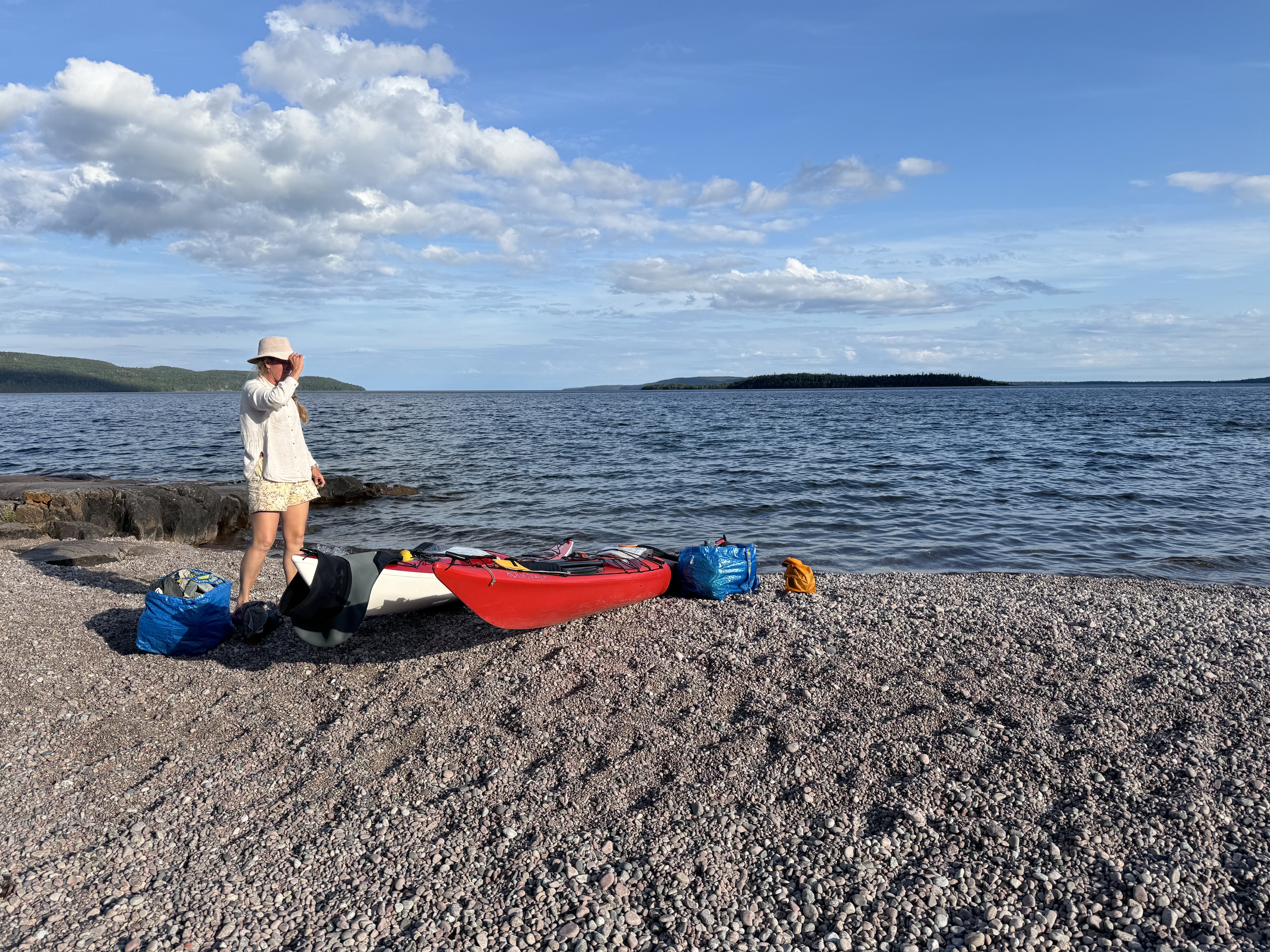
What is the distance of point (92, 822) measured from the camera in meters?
4.83

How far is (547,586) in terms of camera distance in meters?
6.94

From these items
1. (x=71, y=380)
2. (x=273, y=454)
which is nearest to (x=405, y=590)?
(x=273, y=454)

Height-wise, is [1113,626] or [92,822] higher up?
[1113,626]

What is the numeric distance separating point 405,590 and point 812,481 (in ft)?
53.7

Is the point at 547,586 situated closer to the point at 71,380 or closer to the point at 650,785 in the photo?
the point at 650,785

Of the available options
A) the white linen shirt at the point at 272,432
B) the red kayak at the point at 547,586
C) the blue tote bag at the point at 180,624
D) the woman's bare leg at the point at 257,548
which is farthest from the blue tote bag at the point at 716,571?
the blue tote bag at the point at 180,624

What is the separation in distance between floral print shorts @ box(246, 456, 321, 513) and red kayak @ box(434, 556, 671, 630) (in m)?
1.95

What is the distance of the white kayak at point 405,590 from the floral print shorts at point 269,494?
117cm

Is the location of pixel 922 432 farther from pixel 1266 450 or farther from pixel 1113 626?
pixel 1113 626

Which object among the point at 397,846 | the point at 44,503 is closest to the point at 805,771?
the point at 397,846

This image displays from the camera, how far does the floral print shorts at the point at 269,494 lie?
746 centimetres

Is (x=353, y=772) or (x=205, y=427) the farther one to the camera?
(x=205, y=427)

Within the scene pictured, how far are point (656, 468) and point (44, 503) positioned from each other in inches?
661

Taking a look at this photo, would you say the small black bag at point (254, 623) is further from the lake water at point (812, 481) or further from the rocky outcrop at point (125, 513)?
the rocky outcrop at point (125, 513)
